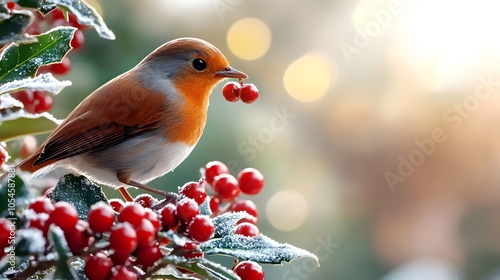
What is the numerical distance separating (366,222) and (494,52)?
0.58 m

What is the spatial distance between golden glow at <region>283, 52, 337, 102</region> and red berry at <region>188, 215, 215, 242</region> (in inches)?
51.3

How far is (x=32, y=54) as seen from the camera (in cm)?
46

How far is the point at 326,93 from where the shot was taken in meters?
1.80

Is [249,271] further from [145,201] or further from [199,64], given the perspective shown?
[199,64]

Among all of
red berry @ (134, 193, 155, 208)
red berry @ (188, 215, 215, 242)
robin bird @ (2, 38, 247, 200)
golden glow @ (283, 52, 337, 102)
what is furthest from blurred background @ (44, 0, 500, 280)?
red berry @ (188, 215, 215, 242)

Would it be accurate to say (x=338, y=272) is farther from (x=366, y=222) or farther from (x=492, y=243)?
(x=492, y=243)

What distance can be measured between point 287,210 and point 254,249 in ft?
4.06

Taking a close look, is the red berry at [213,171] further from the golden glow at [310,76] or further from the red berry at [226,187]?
the golden glow at [310,76]

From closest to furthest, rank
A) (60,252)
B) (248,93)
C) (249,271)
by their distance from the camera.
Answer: (60,252)
(249,271)
(248,93)

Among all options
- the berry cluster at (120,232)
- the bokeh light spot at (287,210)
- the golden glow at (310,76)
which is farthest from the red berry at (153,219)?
the golden glow at (310,76)

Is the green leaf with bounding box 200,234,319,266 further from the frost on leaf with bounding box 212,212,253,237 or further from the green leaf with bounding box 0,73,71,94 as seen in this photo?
the green leaf with bounding box 0,73,71,94

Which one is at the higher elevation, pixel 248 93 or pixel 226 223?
pixel 248 93

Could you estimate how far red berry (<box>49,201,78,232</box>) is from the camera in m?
0.35

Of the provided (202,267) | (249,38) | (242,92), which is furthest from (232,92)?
(249,38)
